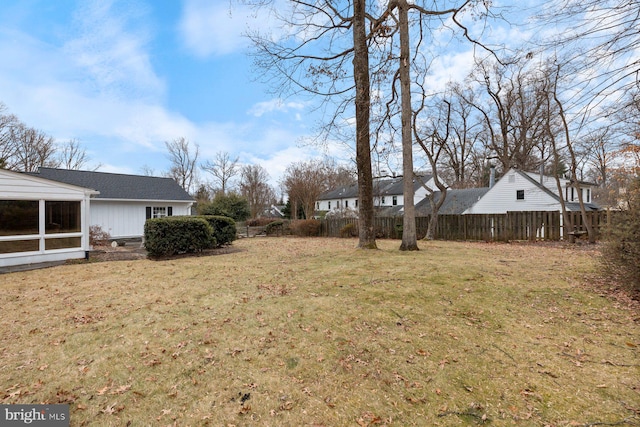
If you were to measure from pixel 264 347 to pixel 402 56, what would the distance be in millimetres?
8377

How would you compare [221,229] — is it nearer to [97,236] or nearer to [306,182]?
[97,236]

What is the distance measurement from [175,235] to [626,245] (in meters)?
11.2

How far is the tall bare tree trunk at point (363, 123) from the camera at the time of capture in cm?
857

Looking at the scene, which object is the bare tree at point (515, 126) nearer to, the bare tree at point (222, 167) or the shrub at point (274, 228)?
the shrub at point (274, 228)

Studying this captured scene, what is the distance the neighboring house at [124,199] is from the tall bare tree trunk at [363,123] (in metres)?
15.7

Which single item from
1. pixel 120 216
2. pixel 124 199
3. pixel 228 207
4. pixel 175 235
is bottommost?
pixel 175 235

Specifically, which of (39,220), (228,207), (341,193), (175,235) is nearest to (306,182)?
(228,207)

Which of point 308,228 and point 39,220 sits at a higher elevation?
point 39,220

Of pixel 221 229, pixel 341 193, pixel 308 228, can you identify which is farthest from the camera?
pixel 341 193

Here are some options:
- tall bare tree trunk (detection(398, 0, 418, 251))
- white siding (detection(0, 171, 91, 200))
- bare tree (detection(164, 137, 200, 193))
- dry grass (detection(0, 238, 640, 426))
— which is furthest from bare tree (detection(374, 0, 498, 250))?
bare tree (detection(164, 137, 200, 193))

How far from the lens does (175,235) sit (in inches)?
397

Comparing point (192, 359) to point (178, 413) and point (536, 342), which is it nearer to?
point (178, 413)

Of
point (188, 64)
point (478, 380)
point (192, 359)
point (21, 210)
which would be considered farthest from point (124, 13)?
point (478, 380)

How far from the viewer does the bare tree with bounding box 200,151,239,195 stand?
38250mm
